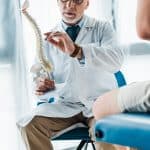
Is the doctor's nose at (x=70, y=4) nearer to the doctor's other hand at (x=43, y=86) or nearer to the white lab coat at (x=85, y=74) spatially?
the white lab coat at (x=85, y=74)

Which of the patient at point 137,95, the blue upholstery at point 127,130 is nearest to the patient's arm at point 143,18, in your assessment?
the patient at point 137,95

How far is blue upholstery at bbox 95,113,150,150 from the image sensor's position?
77cm

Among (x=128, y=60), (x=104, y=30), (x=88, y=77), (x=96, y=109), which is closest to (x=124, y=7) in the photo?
(x=128, y=60)

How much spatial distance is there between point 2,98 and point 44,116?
0.49 metres

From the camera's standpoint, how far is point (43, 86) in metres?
1.78

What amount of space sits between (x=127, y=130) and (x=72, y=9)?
1141mm

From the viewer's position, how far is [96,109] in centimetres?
101

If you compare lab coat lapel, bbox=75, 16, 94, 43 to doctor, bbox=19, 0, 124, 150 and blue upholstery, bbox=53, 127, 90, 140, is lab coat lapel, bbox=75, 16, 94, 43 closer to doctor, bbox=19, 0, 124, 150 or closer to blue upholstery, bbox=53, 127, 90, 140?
doctor, bbox=19, 0, 124, 150

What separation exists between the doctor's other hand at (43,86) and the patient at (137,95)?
2.77 feet

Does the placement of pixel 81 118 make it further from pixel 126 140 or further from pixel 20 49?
pixel 126 140

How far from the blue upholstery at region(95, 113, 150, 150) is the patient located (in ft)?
0.08

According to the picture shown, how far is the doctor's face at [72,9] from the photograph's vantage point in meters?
1.81

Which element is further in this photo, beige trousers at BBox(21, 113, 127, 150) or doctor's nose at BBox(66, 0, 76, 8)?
doctor's nose at BBox(66, 0, 76, 8)

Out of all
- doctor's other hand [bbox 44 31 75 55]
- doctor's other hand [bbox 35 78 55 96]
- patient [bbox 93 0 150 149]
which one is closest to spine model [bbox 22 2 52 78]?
doctor's other hand [bbox 35 78 55 96]
